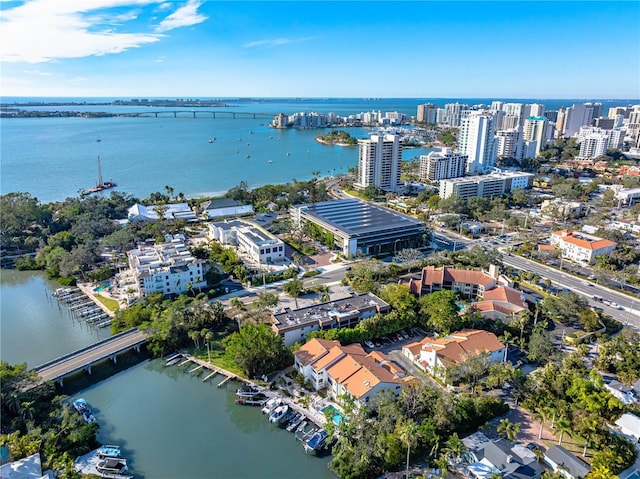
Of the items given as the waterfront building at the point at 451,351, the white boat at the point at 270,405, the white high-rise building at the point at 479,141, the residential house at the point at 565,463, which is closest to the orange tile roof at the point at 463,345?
the waterfront building at the point at 451,351

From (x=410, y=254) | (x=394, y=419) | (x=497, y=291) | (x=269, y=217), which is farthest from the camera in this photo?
(x=269, y=217)

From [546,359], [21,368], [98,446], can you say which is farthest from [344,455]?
[21,368]

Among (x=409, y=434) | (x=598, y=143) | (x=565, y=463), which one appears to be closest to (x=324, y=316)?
(x=409, y=434)

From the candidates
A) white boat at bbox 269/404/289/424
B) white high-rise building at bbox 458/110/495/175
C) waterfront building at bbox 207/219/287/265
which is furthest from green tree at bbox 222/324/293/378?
white high-rise building at bbox 458/110/495/175

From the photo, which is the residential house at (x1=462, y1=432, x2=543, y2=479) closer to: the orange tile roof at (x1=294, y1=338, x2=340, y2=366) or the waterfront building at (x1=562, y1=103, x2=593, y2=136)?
the orange tile roof at (x1=294, y1=338, x2=340, y2=366)

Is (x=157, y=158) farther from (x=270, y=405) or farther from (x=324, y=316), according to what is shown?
(x=270, y=405)

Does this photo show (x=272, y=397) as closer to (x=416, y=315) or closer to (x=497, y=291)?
(x=416, y=315)

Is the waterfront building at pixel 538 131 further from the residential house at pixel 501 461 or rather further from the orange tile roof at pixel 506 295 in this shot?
the residential house at pixel 501 461
